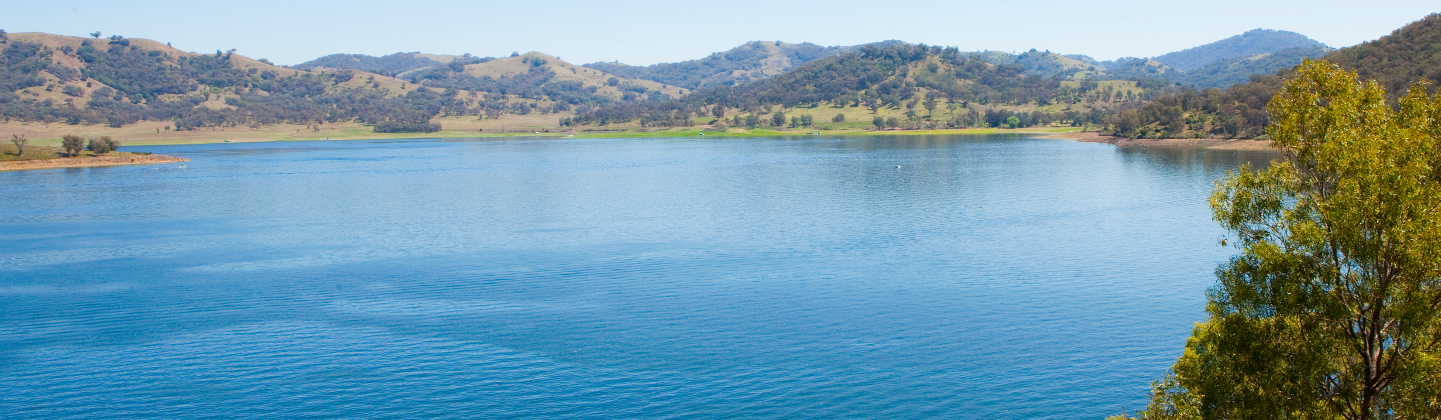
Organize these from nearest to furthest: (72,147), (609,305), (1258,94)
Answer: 1. (609,305)
2. (72,147)
3. (1258,94)

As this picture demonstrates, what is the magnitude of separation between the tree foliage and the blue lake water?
867 cm

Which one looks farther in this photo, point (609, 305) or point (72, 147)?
point (72, 147)

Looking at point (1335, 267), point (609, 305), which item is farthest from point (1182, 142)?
point (1335, 267)

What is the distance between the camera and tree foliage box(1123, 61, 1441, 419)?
42.2ft

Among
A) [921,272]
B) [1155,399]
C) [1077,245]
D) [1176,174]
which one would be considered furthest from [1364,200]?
[1176,174]

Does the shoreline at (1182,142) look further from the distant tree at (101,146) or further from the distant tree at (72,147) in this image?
the distant tree at (72,147)

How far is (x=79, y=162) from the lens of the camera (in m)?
124

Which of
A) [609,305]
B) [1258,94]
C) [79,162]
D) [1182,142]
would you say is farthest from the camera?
[1182,142]

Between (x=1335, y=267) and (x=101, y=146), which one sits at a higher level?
(x=101, y=146)

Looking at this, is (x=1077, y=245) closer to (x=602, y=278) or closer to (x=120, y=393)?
(x=602, y=278)

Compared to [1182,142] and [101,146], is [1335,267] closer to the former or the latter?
[1182,142]

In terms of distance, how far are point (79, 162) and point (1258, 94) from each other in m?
165

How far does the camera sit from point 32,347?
30.1 m

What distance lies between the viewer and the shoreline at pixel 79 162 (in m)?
118
